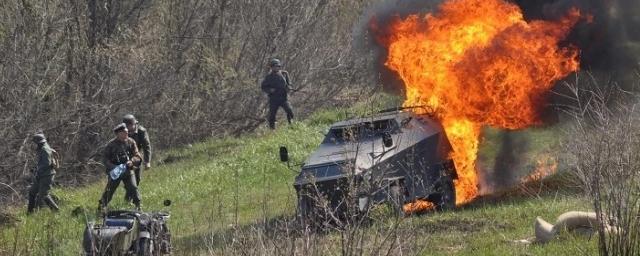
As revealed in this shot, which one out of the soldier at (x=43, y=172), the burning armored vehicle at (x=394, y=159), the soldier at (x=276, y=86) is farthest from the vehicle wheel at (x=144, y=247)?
the soldier at (x=276, y=86)

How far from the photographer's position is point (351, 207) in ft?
27.0

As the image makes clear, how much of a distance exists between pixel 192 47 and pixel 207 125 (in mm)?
2786

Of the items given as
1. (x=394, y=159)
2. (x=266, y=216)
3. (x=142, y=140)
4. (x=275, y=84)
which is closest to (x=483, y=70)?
(x=394, y=159)

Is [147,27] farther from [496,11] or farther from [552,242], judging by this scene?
[552,242]

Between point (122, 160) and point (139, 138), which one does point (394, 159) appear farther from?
point (139, 138)

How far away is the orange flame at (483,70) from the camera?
1627cm

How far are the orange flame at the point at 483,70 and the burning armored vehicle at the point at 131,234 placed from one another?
585cm

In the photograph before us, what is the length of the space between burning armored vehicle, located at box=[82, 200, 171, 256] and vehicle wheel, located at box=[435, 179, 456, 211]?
4.85 m

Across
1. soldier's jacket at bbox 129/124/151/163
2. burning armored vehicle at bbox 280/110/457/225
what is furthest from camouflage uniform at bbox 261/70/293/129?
burning armored vehicle at bbox 280/110/457/225

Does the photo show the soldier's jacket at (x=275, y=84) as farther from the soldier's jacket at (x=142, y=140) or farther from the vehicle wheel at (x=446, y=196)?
the vehicle wheel at (x=446, y=196)

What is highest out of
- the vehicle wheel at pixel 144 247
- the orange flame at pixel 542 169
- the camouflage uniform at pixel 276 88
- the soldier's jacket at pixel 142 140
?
the camouflage uniform at pixel 276 88

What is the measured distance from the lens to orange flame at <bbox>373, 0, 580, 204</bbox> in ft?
53.4

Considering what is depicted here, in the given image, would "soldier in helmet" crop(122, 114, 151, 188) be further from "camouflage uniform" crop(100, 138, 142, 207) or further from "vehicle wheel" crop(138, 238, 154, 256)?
"vehicle wheel" crop(138, 238, 154, 256)

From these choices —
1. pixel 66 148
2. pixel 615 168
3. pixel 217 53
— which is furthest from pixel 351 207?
pixel 217 53
